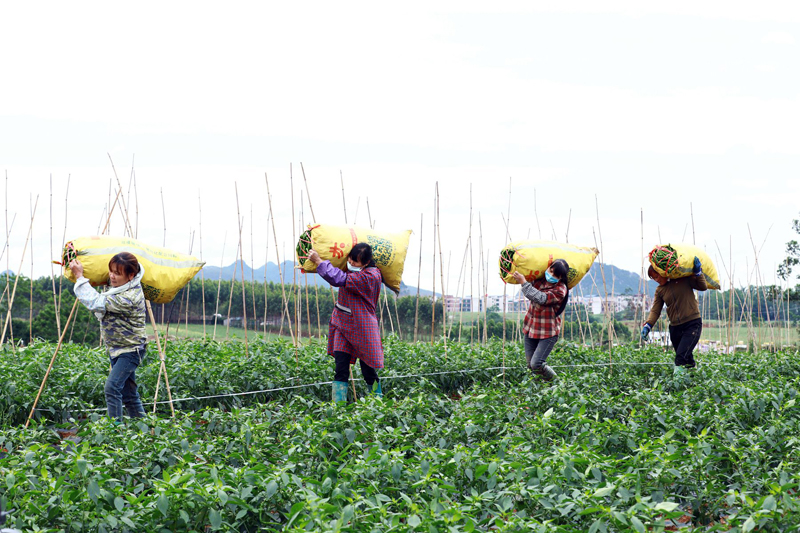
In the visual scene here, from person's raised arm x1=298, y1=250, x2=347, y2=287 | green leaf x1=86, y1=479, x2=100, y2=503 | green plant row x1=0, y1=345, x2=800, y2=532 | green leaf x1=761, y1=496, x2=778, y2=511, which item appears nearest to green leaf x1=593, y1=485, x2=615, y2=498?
green plant row x1=0, y1=345, x2=800, y2=532

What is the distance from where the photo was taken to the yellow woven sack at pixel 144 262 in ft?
14.8

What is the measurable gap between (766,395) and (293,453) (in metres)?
3.16

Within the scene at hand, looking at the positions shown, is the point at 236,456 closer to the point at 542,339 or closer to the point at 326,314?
the point at 542,339

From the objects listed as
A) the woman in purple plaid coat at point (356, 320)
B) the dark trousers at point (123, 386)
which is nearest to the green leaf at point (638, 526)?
the woman in purple plaid coat at point (356, 320)

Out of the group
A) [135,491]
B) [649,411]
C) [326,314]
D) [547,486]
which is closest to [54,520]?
[135,491]

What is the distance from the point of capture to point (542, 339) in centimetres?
585

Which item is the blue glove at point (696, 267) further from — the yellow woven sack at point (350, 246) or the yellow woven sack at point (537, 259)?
the yellow woven sack at point (350, 246)

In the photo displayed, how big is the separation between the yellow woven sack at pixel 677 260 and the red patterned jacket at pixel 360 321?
9.30 feet

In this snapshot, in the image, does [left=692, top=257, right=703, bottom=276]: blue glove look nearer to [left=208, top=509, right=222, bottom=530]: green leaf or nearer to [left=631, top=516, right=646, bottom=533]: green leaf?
[left=631, top=516, right=646, bottom=533]: green leaf

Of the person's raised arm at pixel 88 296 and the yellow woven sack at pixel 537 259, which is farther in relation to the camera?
the yellow woven sack at pixel 537 259

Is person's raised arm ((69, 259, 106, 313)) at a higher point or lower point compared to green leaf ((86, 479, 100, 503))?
higher

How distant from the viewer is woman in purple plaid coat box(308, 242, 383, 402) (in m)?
5.01

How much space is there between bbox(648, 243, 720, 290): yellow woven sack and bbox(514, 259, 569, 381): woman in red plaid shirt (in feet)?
3.53

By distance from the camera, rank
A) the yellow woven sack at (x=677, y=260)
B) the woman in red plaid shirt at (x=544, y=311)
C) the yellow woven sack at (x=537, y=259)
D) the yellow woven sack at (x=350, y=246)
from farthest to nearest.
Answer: the yellow woven sack at (x=677, y=260), the yellow woven sack at (x=537, y=259), the woman in red plaid shirt at (x=544, y=311), the yellow woven sack at (x=350, y=246)
